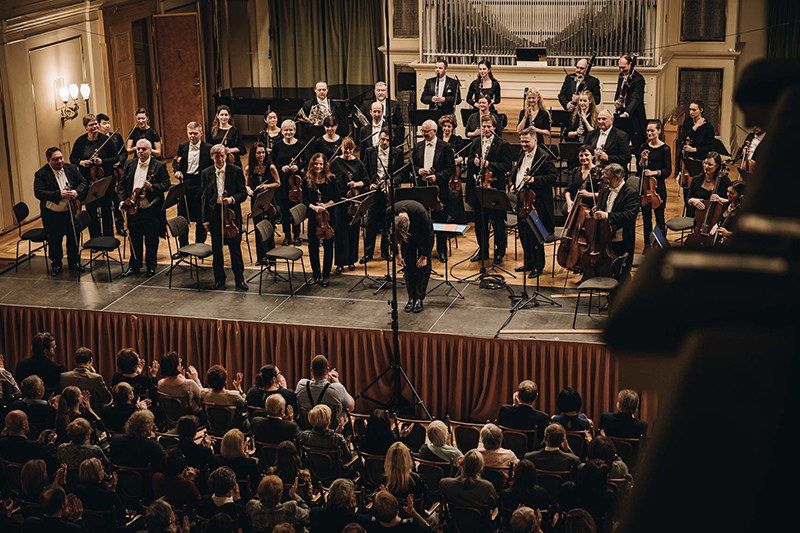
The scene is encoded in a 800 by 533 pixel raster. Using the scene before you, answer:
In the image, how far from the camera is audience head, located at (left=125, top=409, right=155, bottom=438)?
6152 mm

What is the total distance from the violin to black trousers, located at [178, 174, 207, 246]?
447cm

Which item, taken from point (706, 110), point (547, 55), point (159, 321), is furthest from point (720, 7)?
point (159, 321)

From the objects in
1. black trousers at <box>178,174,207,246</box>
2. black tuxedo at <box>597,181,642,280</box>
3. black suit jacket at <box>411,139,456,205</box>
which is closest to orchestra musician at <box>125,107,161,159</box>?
black trousers at <box>178,174,207,246</box>

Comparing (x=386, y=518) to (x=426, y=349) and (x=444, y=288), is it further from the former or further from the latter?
(x=444, y=288)

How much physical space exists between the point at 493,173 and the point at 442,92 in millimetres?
3068

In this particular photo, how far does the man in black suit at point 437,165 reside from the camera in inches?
400

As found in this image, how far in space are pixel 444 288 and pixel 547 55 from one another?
5.86m

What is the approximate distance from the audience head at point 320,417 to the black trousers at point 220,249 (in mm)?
3365

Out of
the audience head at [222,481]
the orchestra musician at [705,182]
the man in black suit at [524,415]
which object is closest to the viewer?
the audience head at [222,481]

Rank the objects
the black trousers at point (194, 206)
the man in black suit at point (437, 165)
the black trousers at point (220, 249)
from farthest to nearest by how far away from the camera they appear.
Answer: the black trousers at point (194, 206)
the man in black suit at point (437, 165)
the black trousers at point (220, 249)

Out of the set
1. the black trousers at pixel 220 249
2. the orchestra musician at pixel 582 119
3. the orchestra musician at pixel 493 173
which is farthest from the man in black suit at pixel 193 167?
the orchestra musician at pixel 582 119

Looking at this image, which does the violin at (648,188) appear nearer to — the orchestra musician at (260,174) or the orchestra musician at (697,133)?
the orchestra musician at (697,133)

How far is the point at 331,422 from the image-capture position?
22.5 ft

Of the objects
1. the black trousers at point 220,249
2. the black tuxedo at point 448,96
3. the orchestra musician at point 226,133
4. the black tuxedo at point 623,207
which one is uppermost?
the black tuxedo at point 448,96
